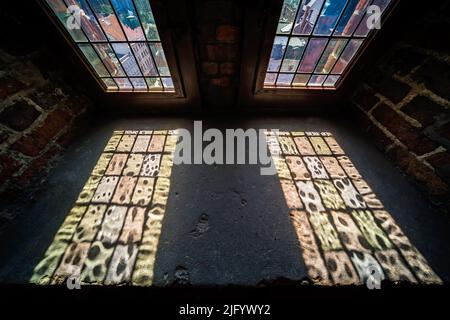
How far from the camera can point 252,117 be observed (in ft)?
6.19

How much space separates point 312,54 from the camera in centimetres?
152

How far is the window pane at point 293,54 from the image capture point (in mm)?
1421

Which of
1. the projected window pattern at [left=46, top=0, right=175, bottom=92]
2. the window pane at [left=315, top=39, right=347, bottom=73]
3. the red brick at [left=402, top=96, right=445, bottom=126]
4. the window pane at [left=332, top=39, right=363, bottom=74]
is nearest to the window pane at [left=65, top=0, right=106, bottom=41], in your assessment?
the projected window pattern at [left=46, top=0, right=175, bottom=92]

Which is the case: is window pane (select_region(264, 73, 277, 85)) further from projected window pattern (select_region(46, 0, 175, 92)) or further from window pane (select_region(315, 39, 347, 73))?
projected window pattern (select_region(46, 0, 175, 92))

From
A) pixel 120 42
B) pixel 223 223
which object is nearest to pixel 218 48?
pixel 120 42

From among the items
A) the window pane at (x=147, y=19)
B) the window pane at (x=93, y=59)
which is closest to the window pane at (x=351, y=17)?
the window pane at (x=147, y=19)

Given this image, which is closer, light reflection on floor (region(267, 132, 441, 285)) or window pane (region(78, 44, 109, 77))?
light reflection on floor (region(267, 132, 441, 285))

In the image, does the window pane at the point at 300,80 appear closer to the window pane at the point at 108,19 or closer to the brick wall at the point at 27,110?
the window pane at the point at 108,19

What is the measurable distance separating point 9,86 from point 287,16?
189cm

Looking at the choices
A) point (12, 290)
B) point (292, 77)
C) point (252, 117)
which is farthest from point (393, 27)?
point (12, 290)

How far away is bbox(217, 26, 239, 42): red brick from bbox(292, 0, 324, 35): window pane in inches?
17.0

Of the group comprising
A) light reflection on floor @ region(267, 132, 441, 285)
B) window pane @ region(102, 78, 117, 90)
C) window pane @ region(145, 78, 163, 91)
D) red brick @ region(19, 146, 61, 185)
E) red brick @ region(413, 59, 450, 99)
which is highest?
window pane @ region(102, 78, 117, 90)

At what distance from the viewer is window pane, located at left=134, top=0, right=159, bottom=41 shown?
47.6 inches

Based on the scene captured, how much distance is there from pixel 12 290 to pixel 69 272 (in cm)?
27
